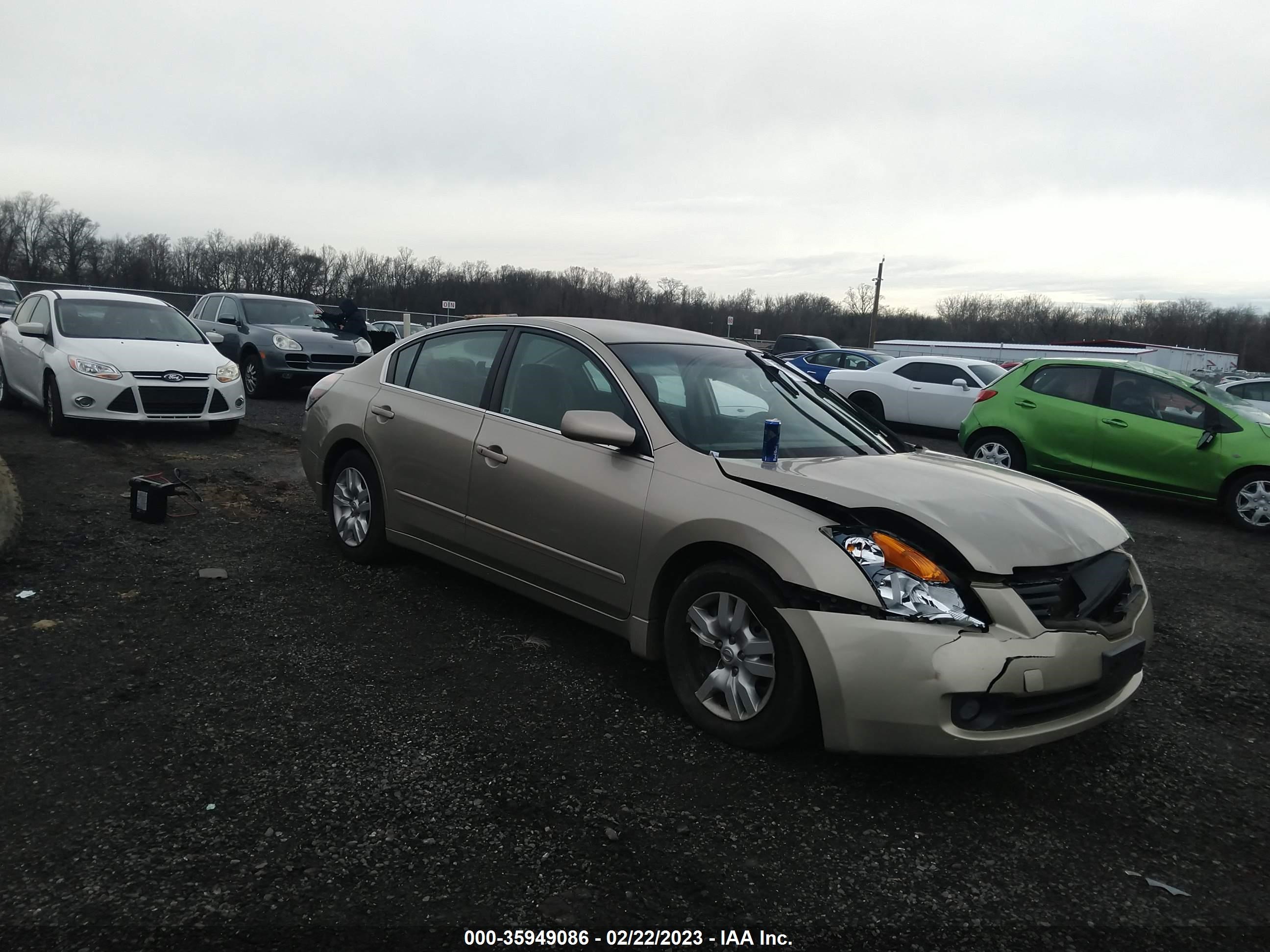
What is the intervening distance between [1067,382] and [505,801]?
346 inches

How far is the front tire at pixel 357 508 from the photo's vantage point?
17.2 ft

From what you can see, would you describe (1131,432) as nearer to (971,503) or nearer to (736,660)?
(971,503)

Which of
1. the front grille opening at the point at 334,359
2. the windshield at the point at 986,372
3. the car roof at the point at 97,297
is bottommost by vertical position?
the front grille opening at the point at 334,359

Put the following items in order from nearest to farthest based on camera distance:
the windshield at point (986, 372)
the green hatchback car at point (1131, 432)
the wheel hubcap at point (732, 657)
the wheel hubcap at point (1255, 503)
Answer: the wheel hubcap at point (732, 657) < the wheel hubcap at point (1255, 503) < the green hatchback car at point (1131, 432) < the windshield at point (986, 372)

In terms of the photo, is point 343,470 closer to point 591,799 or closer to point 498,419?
point 498,419

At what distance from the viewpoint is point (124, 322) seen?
1040cm

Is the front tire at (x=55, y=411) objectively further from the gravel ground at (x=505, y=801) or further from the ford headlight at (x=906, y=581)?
the ford headlight at (x=906, y=581)

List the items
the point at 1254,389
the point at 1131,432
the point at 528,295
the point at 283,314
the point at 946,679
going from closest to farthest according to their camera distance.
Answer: the point at 946,679
the point at 1131,432
the point at 283,314
the point at 1254,389
the point at 528,295

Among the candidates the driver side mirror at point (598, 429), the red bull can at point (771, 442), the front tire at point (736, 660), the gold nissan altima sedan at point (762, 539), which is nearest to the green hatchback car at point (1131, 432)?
the gold nissan altima sedan at point (762, 539)

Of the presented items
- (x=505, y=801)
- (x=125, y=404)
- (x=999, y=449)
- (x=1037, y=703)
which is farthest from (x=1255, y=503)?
(x=125, y=404)

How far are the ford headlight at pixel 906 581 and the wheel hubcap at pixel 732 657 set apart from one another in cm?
45

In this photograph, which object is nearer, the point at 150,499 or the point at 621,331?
the point at 621,331

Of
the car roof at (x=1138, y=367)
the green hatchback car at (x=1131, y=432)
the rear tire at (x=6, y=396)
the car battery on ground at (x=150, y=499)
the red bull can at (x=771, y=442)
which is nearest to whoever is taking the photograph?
the red bull can at (x=771, y=442)

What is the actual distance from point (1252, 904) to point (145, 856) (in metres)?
3.25
